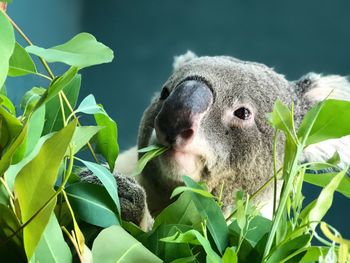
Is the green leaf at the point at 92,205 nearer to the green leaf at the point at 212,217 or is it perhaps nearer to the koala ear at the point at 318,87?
the green leaf at the point at 212,217

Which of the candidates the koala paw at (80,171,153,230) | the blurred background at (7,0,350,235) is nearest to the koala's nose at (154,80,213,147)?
the koala paw at (80,171,153,230)

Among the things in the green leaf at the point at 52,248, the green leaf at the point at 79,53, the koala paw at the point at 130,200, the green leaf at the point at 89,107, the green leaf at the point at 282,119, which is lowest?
the koala paw at the point at 130,200

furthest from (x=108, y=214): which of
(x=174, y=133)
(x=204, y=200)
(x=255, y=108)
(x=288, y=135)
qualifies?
(x=255, y=108)

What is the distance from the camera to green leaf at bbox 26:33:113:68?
52 cm

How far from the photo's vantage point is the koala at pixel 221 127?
1.00 meters

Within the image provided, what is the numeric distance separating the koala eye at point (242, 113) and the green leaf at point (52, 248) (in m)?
0.75

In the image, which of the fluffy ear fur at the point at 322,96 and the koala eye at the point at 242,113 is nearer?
the koala eye at the point at 242,113

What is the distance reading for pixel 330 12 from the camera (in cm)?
241

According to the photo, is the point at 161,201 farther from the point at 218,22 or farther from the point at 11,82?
the point at 218,22

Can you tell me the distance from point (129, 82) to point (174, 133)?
1813mm

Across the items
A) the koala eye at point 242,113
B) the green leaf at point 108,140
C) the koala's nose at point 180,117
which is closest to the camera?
the green leaf at point 108,140

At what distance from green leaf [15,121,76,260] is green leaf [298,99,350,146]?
0.87 feet

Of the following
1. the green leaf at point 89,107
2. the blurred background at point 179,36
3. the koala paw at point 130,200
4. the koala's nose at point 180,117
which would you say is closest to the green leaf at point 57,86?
the green leaf at point 89,107

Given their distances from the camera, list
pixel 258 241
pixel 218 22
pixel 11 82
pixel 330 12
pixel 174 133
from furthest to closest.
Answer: pixel 218 22 → pixel 330 12 → pixel 11 82 → pixel 174 133 → pixel 258 241
